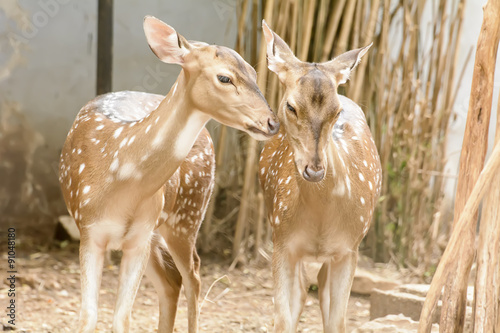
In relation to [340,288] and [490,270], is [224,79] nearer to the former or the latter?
[340,288]

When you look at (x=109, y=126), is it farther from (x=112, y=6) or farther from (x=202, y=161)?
(x=112, y=6)

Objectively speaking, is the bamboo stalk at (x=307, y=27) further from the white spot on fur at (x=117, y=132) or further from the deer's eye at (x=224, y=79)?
the deer's eye at (x=224, y=79)

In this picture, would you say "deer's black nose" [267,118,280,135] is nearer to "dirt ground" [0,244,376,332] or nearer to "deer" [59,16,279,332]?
"deer" [59,16,279,332]

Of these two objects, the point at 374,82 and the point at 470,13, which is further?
the point at 470,13

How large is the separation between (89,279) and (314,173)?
1.05m

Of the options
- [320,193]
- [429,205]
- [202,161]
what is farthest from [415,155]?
[320,193]

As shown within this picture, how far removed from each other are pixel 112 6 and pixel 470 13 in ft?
8.86

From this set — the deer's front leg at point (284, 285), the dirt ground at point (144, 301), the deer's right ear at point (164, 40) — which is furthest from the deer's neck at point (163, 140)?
the dirt ground at point (144, 301)

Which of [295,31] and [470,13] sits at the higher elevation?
[470,13]

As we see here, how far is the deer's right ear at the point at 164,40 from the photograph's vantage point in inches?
115

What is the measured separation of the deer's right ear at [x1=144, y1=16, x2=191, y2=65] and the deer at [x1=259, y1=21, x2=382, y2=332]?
37cm

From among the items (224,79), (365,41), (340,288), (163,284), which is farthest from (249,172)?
(224,79)

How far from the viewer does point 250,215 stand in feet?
18.5

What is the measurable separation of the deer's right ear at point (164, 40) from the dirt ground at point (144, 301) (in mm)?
1749
